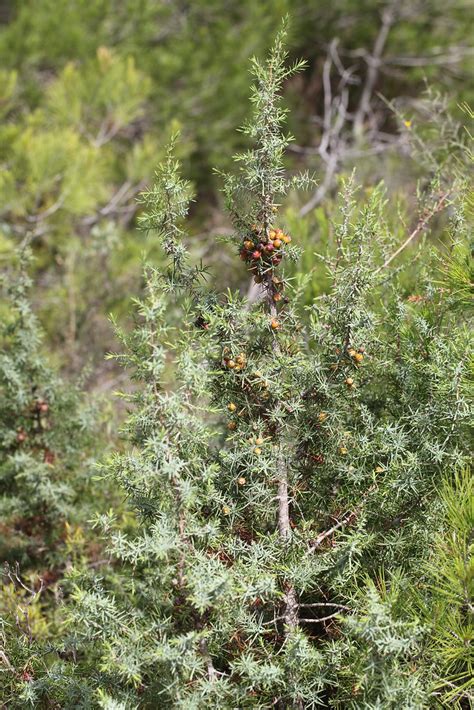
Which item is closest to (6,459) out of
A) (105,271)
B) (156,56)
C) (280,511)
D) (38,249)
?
(280,511)

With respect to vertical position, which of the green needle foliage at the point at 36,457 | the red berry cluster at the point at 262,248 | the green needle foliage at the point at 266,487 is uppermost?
the red berry cluster at the point at 262,248

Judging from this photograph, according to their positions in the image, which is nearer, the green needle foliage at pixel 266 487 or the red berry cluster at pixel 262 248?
the green needle foliage at pixel 266 487

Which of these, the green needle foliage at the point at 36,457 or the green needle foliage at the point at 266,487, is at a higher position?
the green needle foliage at the point at 266,487

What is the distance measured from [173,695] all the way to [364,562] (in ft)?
1.31

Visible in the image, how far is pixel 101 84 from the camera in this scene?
3.62 m

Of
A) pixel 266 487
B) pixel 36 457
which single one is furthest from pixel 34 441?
pixel 266 487

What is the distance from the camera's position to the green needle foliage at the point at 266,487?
1.04 meters

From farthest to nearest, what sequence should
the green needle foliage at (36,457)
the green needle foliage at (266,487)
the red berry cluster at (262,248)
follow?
1. the green needle foliage at (36,457)
2. the red berry cluster at (262,248)
3. the green needle foliage at (266,487)

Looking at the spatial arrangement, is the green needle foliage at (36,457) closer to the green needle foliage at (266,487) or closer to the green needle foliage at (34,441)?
the green needle foliage at (34,441)

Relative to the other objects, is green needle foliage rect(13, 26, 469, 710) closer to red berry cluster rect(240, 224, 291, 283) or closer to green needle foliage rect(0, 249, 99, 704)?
red berry cluster rect(240, 224, 291, 283)

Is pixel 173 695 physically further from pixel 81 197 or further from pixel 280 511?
pixel 81 197

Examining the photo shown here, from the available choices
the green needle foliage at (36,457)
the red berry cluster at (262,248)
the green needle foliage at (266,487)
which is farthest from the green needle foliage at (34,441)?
the red berry cluster at (262,248)

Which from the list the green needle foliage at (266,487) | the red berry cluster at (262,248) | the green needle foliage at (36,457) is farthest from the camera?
the green needle foliage at (36,457)

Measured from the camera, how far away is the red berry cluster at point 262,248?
1162mm
